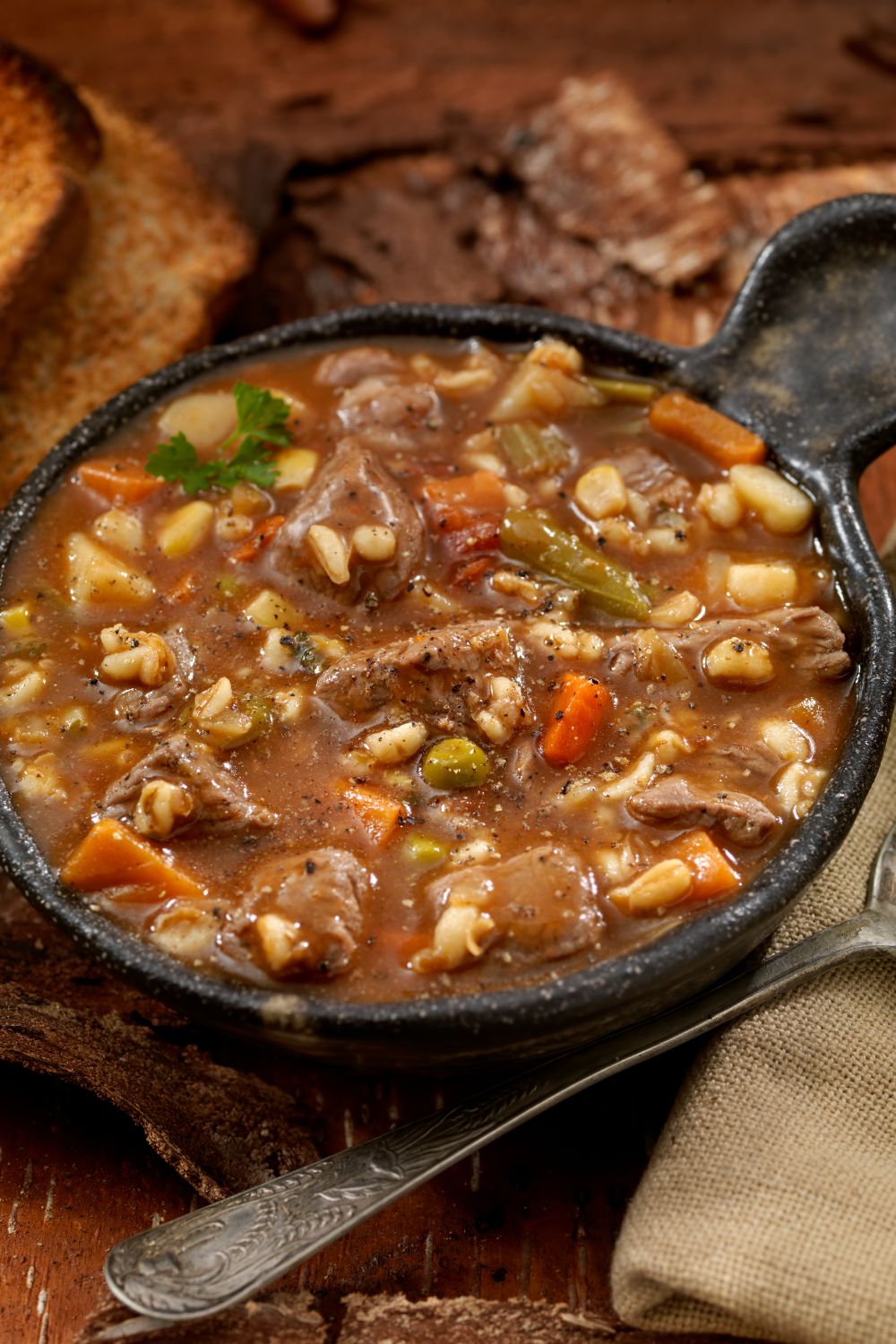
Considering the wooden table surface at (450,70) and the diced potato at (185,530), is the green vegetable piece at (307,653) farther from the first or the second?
the wooden table surface at (450,70)

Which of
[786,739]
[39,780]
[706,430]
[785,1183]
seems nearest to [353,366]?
[706,430]

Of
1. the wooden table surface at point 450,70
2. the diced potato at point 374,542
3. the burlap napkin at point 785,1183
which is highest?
the wooden table surface at point 450,70

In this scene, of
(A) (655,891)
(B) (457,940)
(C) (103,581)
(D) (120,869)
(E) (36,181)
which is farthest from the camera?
(E) (36,181)

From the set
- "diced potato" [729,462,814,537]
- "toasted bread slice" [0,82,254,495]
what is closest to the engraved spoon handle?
"diced potato" [729,462,814,537]

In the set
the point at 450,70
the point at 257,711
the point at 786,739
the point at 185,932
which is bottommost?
the point at 185,932

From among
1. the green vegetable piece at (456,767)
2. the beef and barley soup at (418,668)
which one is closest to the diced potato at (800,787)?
the beef and barley soup at (418,668)

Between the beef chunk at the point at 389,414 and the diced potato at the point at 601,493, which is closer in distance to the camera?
the diced potato at the point at 601,493

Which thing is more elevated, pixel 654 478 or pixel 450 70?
pixel 450 70

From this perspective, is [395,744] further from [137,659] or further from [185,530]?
[185,530]
